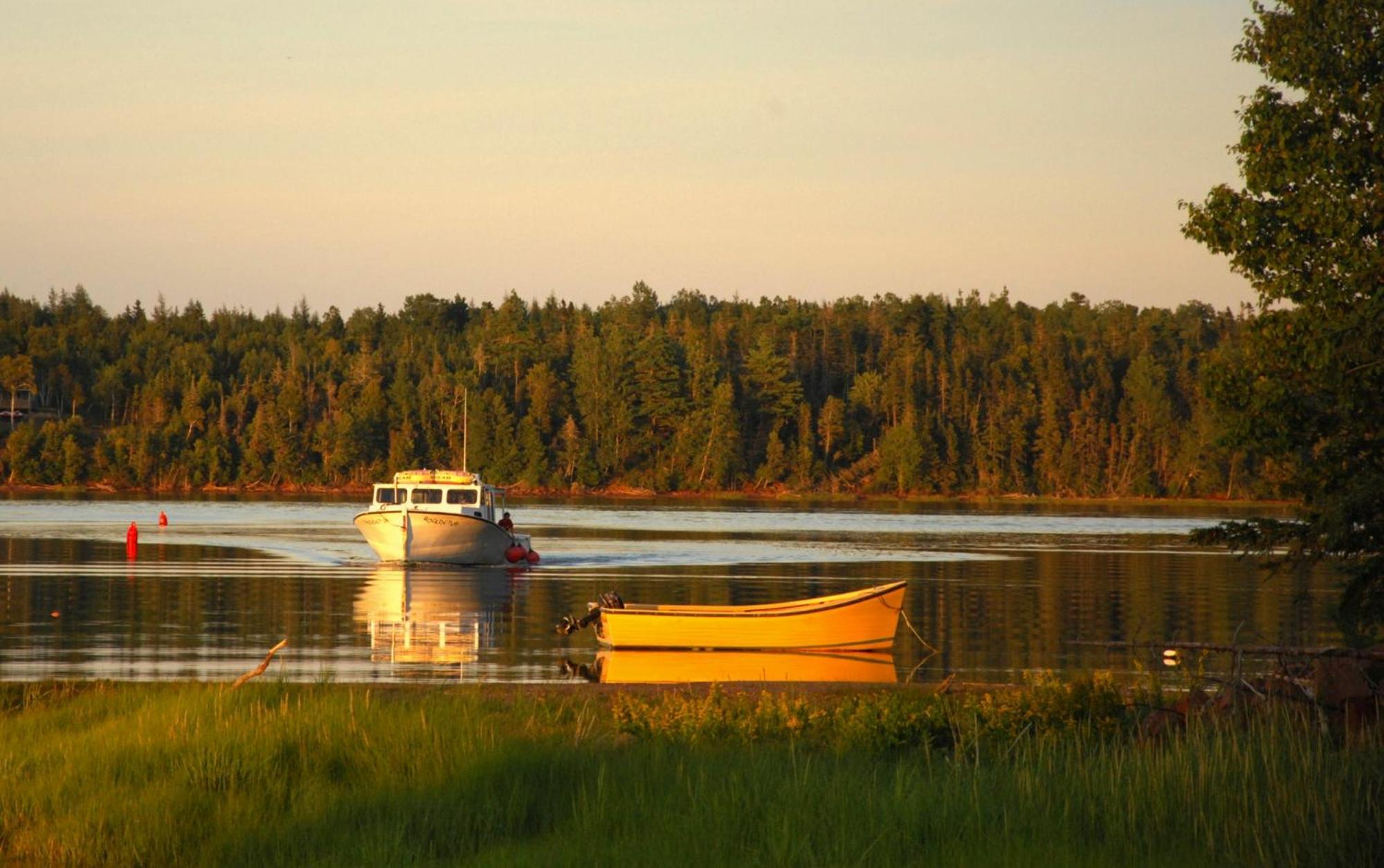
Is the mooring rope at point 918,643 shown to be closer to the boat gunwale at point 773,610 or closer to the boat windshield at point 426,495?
the boat gunwale at point 773,610

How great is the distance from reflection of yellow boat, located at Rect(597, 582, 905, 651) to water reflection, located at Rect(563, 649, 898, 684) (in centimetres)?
22

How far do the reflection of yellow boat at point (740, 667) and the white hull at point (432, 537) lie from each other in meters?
24.9

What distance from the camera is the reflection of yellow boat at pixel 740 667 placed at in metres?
27.7

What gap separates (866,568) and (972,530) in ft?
116

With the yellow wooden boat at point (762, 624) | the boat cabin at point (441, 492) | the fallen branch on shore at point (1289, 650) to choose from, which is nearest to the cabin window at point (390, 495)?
the boat cabin at point (441, 492)

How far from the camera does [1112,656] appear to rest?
102 ft

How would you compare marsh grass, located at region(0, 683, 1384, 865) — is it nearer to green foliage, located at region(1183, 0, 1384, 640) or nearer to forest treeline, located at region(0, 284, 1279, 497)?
green foliage, located at region(1183, 0, 1384, 640)

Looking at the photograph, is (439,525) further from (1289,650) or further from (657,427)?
(657,427)

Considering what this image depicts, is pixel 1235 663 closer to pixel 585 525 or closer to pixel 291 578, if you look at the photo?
pixel 291 578

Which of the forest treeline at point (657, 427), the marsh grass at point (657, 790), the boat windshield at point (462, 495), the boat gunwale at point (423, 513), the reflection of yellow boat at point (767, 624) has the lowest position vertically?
the marsh grass at point (657, 790)

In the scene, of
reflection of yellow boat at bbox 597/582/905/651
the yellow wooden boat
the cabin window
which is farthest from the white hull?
reflection of yellow boat at bbox 597/582/905/651

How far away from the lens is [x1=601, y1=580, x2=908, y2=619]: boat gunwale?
31.1 m

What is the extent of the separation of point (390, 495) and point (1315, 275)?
42.0 m

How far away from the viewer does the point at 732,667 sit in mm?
29922
